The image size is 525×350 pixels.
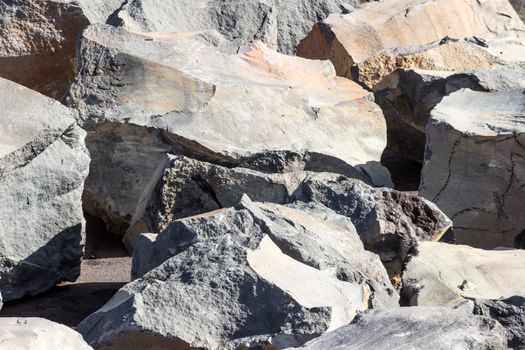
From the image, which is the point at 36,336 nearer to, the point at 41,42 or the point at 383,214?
the point at 383,214

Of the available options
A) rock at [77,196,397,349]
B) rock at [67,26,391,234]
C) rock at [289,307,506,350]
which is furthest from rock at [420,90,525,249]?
rock at [289,307,506,350]

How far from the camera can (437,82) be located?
16.6ft

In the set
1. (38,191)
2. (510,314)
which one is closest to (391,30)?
(38,191)

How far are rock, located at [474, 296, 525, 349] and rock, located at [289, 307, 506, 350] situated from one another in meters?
0.28

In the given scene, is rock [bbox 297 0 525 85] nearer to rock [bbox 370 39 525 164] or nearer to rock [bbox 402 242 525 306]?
rock [bbox 370 39 525 164]

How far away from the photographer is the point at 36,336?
92.4 inches

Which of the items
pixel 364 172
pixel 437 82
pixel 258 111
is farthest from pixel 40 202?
pixel 437 82

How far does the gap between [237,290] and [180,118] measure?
163 centimetres

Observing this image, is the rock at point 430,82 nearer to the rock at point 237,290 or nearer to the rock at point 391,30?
the rock at point 391,30

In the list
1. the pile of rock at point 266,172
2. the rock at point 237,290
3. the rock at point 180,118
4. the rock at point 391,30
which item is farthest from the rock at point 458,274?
the rock at point 391,30

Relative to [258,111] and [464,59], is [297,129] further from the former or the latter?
[464,59]

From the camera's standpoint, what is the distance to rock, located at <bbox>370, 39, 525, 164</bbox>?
16.5 feet

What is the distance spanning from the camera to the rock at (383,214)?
3510mm

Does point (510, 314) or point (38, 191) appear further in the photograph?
point (38, 191)
